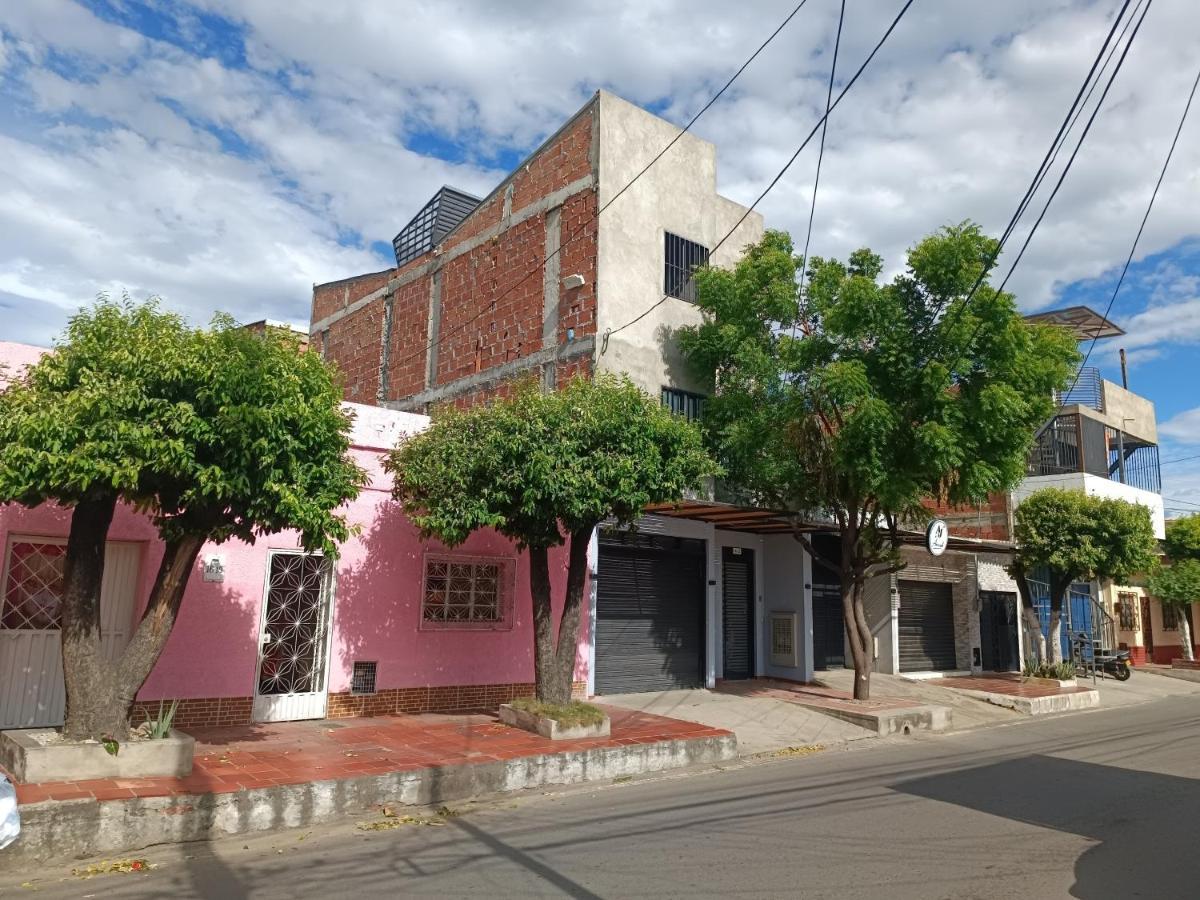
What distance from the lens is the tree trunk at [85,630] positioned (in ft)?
24.5

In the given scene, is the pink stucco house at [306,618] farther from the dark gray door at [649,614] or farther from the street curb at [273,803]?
the street curb at [273,803]

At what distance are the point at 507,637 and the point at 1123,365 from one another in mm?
29893

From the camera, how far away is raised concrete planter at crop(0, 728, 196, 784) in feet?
23.0

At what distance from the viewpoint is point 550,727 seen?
33.9ft

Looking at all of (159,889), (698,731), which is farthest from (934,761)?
(159,889)

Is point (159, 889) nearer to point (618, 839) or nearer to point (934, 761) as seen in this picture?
point (618, 839)

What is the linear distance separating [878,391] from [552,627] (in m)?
6.17

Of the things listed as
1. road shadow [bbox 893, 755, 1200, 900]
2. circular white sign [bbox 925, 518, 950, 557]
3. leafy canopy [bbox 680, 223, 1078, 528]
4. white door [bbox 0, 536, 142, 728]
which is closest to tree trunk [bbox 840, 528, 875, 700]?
leafy canopy [bbox 680, 223, 1078, 528]

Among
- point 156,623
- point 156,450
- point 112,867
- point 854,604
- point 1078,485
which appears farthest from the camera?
point 1078,485

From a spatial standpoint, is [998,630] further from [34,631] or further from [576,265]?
[34,631]

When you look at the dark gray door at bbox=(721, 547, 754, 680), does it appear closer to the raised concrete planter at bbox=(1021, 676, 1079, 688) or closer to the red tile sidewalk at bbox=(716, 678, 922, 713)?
the red tile sidewalk at bbox=(716, 678, 922, 713)

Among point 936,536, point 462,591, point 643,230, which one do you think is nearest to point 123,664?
point 462,591

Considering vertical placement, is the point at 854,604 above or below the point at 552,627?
above

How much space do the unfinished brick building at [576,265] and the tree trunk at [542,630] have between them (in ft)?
17.5
